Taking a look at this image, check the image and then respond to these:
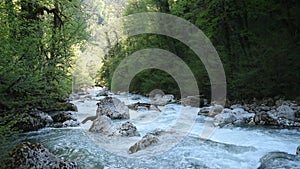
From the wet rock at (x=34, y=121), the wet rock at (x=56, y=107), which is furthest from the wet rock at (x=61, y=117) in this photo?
the wet rock at (x=34, y=121)

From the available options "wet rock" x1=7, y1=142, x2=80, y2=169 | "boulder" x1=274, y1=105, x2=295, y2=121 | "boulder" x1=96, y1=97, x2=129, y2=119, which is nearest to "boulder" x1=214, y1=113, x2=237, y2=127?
"boulder" x1=274, y1=105, x2=295, y2=121

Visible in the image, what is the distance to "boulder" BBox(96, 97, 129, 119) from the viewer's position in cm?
1110

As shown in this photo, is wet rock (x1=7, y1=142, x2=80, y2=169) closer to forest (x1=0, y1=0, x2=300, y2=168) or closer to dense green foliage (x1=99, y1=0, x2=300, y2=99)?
forest (x1=0, y1=0, x2=300, y2=168)

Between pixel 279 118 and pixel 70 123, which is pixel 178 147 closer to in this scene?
pixel 279 118

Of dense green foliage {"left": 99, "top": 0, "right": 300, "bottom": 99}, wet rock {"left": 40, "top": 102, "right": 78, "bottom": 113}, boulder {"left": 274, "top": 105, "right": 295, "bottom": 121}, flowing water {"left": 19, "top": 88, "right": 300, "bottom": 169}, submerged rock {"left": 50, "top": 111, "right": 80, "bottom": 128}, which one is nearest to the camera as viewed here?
flowing water {"left": 19, "top": 88, "right": 300, "bottom": 169}

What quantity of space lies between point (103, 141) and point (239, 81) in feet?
27.9

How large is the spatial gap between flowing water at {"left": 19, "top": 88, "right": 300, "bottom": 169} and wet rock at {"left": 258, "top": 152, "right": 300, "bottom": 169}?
0.94ft

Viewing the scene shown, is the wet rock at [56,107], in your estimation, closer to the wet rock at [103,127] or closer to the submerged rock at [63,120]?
the submerged rock at [63,120]

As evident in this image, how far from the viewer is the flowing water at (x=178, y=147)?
5504 millimetres

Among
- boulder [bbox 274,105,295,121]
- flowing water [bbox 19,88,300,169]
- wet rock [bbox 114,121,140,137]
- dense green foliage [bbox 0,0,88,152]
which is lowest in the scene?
flowing water [bbox 19,88,300,169]

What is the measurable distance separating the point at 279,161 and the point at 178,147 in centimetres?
228

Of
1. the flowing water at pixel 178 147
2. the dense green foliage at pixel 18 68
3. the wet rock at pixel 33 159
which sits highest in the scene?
the dense green foliage at pixel 18 68

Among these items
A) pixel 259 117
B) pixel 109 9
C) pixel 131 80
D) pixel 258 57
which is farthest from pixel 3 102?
pixel 109 9

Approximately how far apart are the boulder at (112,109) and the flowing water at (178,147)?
6.61ft
